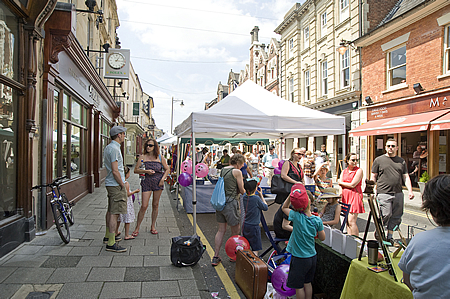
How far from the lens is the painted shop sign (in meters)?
11.0

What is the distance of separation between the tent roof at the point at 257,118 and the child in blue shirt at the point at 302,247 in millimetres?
2781

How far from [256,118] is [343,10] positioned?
1505 cm

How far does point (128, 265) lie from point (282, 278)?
2216 mm

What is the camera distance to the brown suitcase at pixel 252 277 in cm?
316

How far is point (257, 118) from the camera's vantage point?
5.69 metres

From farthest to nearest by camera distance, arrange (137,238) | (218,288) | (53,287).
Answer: (137,238)
(218,288)
(53,287)

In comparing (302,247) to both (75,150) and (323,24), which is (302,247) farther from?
(323,24)

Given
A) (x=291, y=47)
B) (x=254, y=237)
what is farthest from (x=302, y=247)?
(x=291, y=47)

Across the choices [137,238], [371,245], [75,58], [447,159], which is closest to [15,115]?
[137,238]

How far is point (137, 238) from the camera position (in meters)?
5.35

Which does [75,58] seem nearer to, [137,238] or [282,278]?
[137,238]

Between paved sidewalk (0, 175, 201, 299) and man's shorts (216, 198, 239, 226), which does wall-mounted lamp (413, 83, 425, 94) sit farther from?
paved sidewalk (0, 175, 201, 299)

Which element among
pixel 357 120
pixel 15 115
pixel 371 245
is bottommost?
pixel 371 245

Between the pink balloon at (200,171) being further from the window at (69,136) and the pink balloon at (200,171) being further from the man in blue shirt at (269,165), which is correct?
the man in blue shirt at (269,165)
